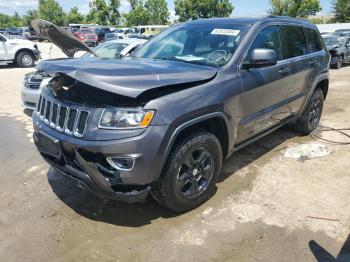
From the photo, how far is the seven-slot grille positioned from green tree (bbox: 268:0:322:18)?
47.0 meters

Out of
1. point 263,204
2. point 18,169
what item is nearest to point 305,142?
point 263,204

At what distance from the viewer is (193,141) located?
3516 mm

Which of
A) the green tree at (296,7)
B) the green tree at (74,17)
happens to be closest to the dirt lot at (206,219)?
the green tree at (296,7)

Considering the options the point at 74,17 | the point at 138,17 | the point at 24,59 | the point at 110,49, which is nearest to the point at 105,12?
the point at 138,17

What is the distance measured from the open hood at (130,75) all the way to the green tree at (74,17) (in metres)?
75.6

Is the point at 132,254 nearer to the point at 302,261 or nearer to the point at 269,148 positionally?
the point at 302,261

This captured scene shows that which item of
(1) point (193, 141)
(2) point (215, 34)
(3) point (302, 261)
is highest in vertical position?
(2) point (215, 34)

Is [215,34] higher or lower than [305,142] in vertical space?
higher

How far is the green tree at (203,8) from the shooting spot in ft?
178

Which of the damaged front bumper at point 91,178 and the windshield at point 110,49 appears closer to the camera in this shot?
the damaged front bumper at point 91,178

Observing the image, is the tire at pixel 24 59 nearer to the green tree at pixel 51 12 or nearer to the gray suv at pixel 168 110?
the gray suv at pixel 168 110

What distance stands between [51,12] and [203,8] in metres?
34.8

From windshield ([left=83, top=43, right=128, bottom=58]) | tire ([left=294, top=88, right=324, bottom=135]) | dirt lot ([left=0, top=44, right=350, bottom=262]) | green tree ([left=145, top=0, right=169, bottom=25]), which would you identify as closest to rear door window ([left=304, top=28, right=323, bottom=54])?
tire ([left=294, top=88, right=324, bottom=135])

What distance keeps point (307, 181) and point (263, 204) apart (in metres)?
0.87
